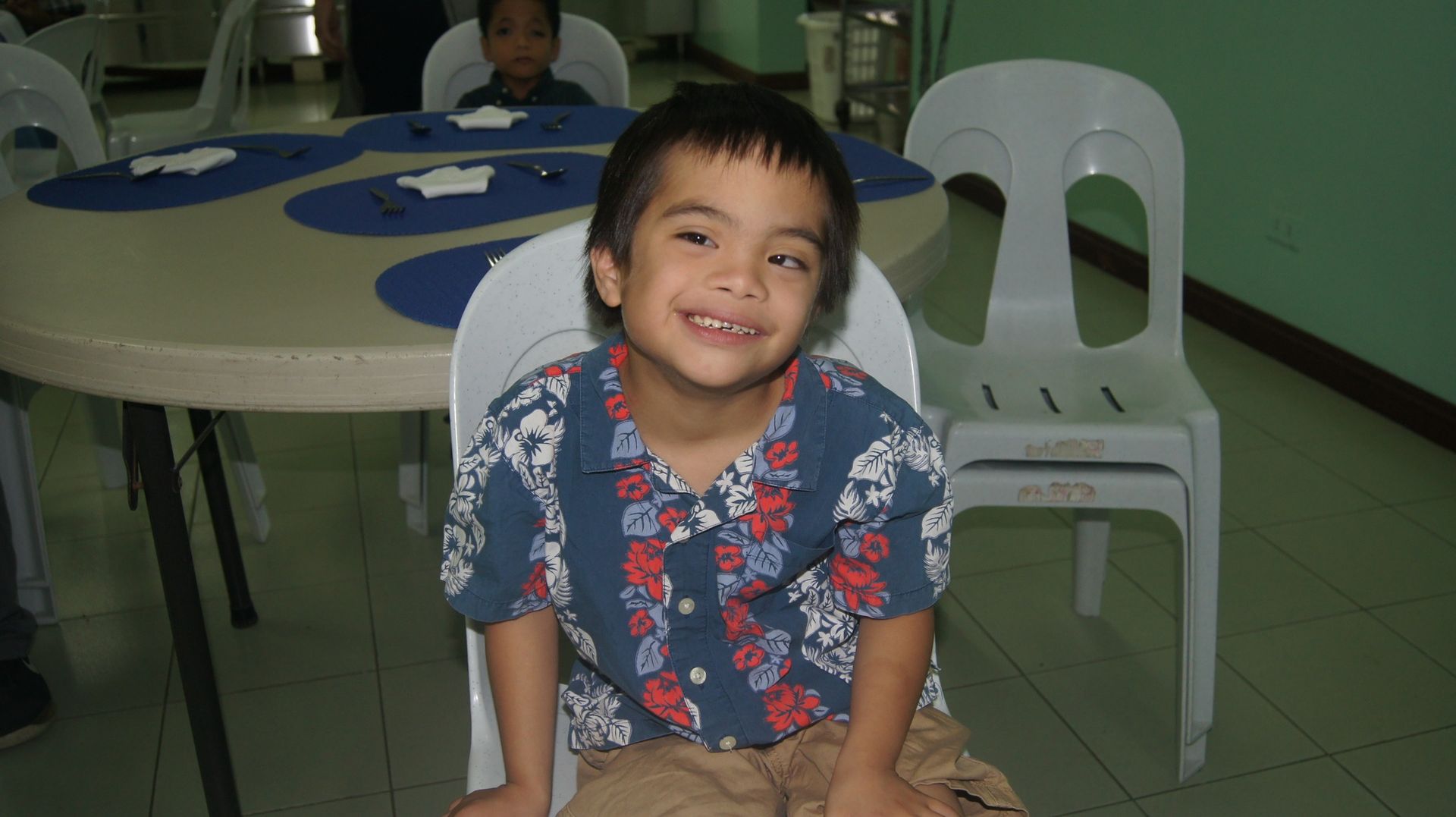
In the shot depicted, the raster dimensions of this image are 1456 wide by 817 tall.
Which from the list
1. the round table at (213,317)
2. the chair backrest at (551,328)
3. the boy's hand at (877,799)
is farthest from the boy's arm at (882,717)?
the round table at (213,317)

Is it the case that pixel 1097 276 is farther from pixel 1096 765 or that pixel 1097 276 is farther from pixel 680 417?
pixel 680 417

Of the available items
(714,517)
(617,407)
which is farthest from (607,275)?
(714,517)

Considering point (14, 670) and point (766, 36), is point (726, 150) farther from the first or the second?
point (766, 36)

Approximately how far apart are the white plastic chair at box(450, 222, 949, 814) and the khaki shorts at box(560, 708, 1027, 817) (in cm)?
9

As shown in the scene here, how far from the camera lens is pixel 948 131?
192 centimetres

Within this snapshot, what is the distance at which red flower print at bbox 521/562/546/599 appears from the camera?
0.99m

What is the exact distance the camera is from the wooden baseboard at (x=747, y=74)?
265 inches

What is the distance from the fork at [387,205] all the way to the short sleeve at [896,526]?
754 millimetres

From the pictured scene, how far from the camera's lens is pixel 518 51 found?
7.78 feet

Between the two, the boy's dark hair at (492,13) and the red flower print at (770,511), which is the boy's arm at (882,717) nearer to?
the red flower print at (770,511)

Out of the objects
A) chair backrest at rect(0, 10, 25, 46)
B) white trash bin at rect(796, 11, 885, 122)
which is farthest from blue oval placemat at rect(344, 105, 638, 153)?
white trash bin at rect(796, 11, 885, 122)

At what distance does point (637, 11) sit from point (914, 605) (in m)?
6.98

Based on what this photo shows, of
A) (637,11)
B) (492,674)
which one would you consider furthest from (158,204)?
(637,11)

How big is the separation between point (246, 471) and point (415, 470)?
0.96 feet
